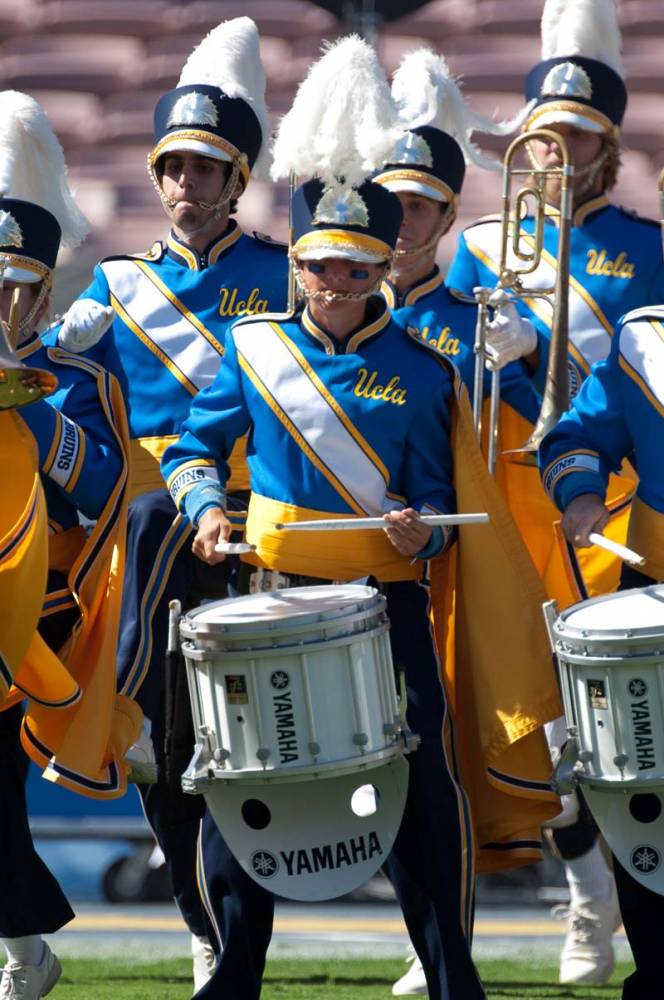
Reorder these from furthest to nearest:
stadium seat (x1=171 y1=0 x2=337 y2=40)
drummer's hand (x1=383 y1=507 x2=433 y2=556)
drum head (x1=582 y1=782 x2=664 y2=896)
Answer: stadium seat (x1=171 y1=0 x2=337 y2=40) → drummer's hand (x1=383 y1=507 x2=433 y2=556) → drum head (x1=582 y1=782 x2=664 y2=896)

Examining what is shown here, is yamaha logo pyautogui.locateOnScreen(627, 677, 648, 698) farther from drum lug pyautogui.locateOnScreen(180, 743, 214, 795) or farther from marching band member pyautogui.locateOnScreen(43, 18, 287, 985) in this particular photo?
marching band member pyautogui.locateOnScreen(43, 18, 287, 985)

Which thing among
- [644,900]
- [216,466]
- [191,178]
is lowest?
[644,900]

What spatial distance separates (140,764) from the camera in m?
6.16

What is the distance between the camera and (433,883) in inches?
223

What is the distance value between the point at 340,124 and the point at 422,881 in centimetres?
179

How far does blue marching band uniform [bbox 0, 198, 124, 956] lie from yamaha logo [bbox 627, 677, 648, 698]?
1.54 meters

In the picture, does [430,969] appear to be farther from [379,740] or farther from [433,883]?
[379,740]

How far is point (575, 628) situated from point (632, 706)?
206mm

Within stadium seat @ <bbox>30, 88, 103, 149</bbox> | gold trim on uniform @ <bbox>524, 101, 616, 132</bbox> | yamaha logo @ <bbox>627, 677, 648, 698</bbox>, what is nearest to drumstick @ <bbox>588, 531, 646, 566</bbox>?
yamaha logo @ <bbox>627, 677, 648, 698</bbox>

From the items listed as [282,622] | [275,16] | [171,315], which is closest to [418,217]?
[171,315]

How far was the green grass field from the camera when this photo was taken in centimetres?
698

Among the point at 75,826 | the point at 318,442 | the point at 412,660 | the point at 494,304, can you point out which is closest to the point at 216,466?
the point at 318,442

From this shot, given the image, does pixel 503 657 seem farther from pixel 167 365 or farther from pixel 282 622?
pixel 167 365

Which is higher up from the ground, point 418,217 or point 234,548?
point 418,217
